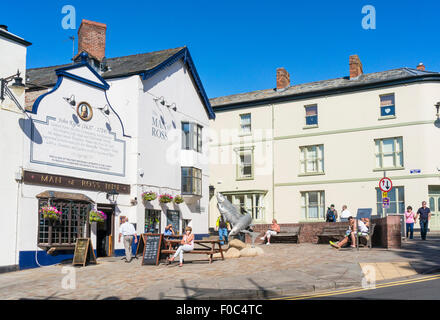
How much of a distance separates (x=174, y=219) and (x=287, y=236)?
18.0 feet

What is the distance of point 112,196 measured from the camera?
66.6ft

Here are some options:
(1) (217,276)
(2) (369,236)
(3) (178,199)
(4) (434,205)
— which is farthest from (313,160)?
(1) (217,276)

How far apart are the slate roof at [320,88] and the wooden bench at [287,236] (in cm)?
1255

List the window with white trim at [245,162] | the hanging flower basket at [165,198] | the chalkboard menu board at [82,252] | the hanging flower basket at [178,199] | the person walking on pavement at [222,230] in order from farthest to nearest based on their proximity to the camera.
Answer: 1. the window with white trim at [245,162]
2. the hanging flower basket at [178,199]
3. the hanging flower basket at [165,198]
4. the person walking on pavement at [222,230]
5. the chalkboard menu board at [82,252]

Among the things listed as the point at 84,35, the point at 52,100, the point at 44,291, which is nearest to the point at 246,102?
the point at 84,35

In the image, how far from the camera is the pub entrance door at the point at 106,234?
66.2 ft

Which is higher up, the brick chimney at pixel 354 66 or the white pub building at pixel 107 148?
the brick chimney at pixel 354 66

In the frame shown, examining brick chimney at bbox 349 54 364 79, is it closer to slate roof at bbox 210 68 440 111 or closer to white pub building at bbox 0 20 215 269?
slate roof at bbox 210 68 440 111

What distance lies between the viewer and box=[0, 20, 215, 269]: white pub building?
1717 centimetres

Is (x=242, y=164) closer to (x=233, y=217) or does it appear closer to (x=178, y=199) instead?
(x=178, y=199)

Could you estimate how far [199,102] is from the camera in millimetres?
28203

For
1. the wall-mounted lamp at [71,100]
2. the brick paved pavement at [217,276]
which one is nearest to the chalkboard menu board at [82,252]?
the brick paved pavement at [217,276]

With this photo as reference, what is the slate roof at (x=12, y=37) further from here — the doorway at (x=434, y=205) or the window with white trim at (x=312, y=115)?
the doorway at (x=434, y=205)
